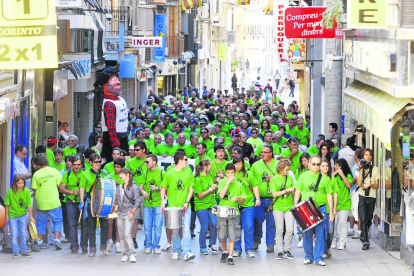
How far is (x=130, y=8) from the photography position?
4147 cm

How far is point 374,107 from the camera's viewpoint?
15.1 meters

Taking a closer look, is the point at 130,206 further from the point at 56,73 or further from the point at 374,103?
the point at 56,73

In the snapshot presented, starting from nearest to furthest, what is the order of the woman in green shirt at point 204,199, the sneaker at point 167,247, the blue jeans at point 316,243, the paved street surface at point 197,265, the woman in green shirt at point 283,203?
the paved street surface at point 197,265 < the blue jeans at point 316,243 < the woman in green shirt at point 283,203 < the woman in green shirt at point 204,199 < the sneaker at point 167,247

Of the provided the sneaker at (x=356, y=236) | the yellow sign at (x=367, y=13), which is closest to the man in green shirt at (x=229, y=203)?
the yellow sign at (x=367, y=13)

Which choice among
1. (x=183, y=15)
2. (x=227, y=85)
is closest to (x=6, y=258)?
(x=183, y=15)

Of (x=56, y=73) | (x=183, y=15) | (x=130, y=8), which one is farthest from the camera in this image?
(x=183, y=15)

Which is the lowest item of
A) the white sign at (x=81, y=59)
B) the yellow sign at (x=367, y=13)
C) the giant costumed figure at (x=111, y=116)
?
the giant costumed figure at (x=111, y=116)

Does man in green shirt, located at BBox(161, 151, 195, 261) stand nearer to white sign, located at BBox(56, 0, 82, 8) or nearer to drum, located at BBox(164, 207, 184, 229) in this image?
drum, located at BBox(164, 207, 184, 229)

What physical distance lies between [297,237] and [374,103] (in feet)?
12.9

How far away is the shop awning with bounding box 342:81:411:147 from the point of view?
13984 millimetres

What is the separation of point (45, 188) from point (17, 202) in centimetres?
85

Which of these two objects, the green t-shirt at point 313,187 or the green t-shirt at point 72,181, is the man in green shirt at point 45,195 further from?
the green t-shirt at point 313,187

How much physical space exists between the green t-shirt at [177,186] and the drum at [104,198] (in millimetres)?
820

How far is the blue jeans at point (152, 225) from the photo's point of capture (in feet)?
54.2
